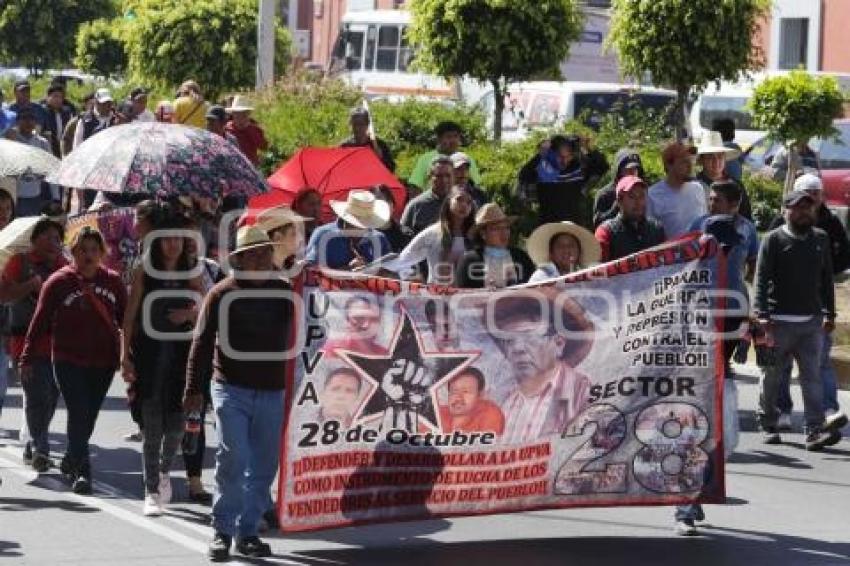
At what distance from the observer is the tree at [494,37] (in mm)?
25219

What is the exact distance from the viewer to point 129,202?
16875 mm

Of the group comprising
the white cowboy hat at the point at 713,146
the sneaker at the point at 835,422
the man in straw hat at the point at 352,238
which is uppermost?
the white cowboy hat at the point at 713,146

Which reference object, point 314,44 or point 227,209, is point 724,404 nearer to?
point 227,209

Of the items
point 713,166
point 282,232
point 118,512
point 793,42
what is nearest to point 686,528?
point 282,232

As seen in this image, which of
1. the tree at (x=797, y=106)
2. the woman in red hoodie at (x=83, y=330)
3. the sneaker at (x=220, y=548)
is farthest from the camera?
the tree at (x=797, y=106)

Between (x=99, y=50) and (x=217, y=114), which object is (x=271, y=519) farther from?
(x=99, y=50)

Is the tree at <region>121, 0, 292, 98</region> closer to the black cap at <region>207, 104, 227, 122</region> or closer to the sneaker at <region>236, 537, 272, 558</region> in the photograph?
the black cap at <region>207, 104, 227, 122</region>

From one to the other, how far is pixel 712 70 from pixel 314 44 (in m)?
44.3

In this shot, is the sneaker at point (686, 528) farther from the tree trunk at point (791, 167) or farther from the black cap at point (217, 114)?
the tree trunk at point (791, 167)

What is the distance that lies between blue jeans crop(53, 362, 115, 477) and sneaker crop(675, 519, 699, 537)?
10.9ft

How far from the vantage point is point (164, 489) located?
1166 centimetres

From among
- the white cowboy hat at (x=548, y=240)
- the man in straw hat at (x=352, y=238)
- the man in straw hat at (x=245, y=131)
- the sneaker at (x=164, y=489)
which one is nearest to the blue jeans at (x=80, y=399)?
the sneaker at (x=164, y=489)

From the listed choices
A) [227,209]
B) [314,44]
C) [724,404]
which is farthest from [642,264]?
[314,44]

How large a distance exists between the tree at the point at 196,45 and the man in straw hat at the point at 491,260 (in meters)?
22.2
